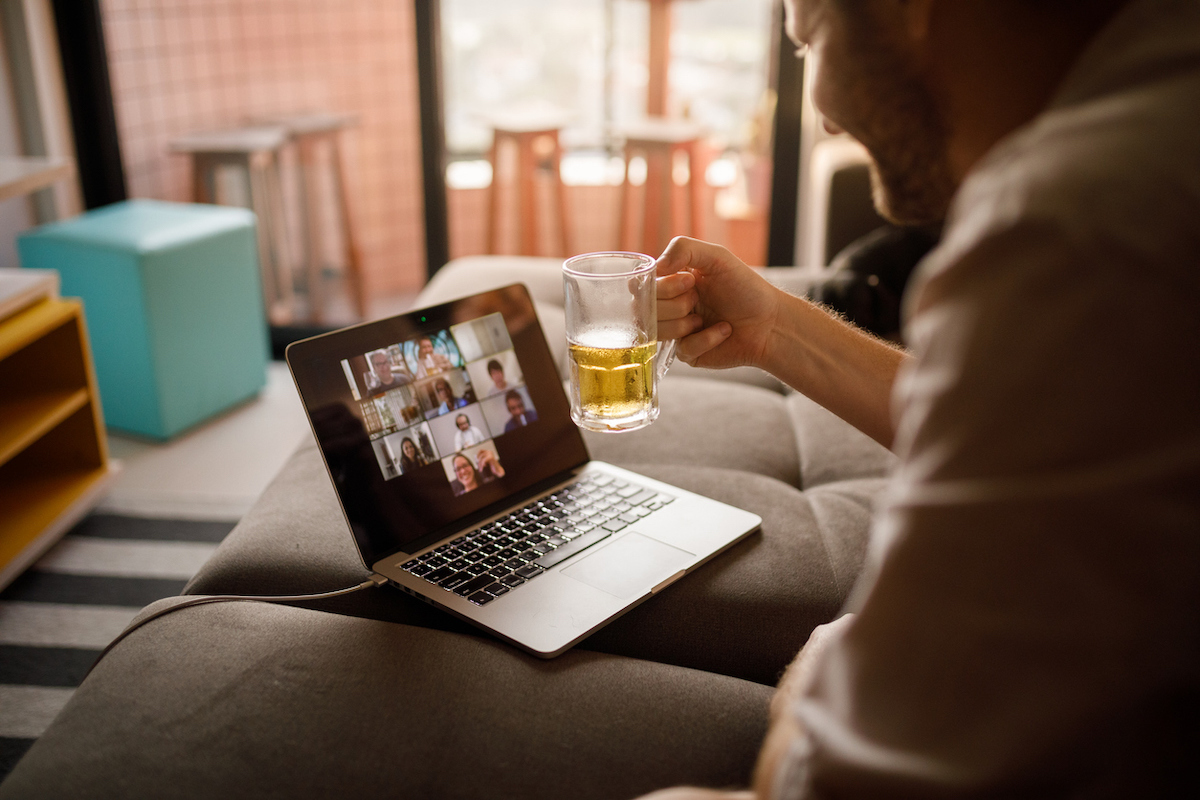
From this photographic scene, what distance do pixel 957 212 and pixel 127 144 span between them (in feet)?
11.9

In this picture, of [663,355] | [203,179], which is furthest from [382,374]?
→ [203,179]

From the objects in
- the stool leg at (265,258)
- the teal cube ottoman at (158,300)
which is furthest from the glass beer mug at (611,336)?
the stool leg at (265,258)

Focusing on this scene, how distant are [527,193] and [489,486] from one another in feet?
8.92

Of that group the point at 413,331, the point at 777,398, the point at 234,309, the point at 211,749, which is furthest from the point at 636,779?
the point at 234,309

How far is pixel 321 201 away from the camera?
12.1 ft

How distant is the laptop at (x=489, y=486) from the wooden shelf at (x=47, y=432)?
1242 mm

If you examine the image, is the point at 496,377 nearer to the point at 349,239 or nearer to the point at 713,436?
the point at 713,436

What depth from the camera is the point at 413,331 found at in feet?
3.72

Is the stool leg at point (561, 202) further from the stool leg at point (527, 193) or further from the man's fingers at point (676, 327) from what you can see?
the man's fingers at point (676, 327)

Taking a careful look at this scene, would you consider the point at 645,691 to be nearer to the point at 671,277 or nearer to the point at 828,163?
the point at 671,277

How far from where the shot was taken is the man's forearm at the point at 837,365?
43.5 inches

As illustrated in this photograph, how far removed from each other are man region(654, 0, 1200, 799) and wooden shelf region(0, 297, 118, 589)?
6.42 feet

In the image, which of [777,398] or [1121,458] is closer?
[1121,458]

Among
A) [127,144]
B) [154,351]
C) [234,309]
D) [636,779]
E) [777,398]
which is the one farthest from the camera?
[127,144]
